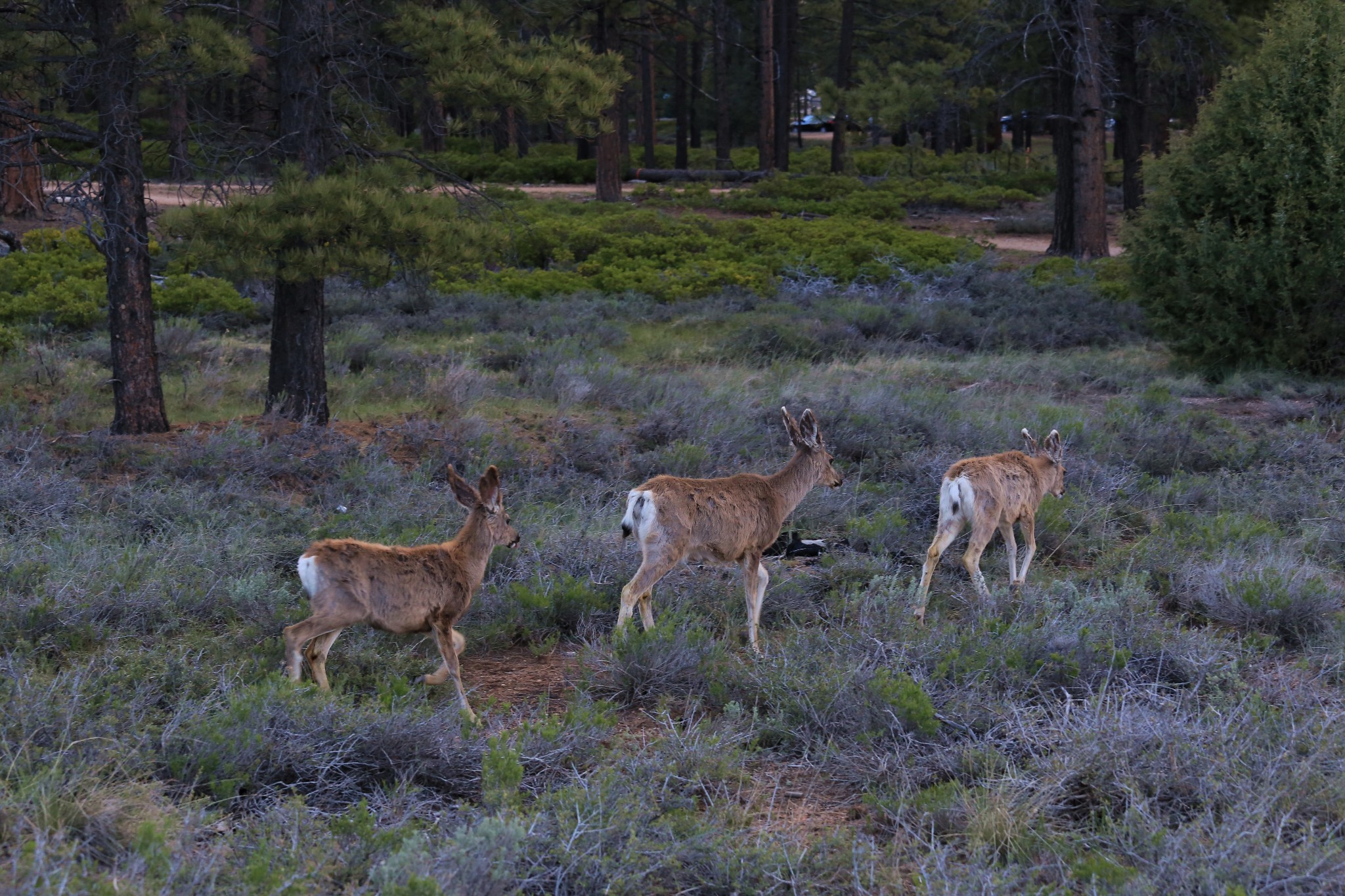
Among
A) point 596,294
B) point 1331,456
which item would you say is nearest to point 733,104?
point 596,294

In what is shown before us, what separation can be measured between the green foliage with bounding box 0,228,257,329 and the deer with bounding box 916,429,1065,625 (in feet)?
41.4

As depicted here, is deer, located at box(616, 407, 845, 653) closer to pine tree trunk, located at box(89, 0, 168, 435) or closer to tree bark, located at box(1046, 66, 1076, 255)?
pine tree trunk, located at box(89, 0, 168, 435)

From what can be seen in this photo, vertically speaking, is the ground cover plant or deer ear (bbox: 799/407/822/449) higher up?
deer ear (bbox: 799/407/822/449)

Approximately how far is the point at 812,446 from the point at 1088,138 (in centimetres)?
1963

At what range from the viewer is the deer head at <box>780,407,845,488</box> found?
732cm

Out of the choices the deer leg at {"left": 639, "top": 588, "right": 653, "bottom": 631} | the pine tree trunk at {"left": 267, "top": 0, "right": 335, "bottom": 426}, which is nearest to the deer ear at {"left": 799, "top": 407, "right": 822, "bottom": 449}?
the deer leg at {"left": 639, "top": 588, "right": 653, "bottom": 631}

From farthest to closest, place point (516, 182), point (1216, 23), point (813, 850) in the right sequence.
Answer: point (516, 182) → point (1216, 23) → point (813, 850)

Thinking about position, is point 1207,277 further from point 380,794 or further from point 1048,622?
point 380,794

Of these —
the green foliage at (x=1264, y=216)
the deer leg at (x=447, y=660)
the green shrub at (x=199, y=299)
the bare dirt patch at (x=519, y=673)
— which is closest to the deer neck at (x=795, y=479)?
the bare dirt patch at (x=519, y=673)

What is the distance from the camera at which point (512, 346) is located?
1532cm

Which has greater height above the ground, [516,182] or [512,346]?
[516,182]

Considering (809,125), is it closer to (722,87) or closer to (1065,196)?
(722,87)

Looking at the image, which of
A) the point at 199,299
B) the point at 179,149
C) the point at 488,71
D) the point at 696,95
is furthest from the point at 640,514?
the point at 696,95

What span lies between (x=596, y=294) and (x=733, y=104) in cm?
4321
